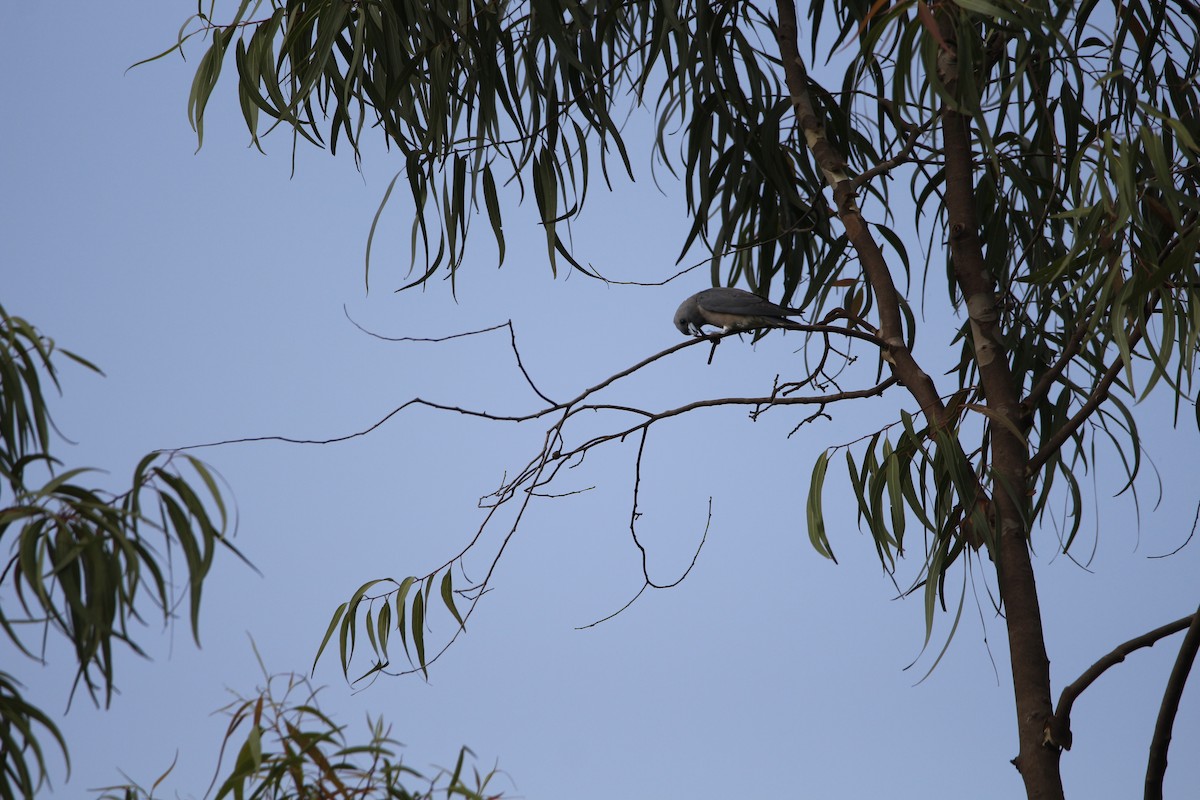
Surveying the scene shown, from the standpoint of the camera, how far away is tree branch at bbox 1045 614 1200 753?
1661mm

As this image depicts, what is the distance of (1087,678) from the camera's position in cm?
168

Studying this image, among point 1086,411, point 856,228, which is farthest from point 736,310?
point 1086,411

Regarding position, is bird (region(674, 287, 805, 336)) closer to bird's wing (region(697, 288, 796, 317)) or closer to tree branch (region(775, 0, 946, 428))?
bird's wing (region(697, 288, 796, 317))

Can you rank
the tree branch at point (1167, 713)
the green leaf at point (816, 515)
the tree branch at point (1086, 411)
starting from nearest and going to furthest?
the tree branch at point (1167, 713), the tree branch at point (1086, 411), the green leaf at point (816, 515)

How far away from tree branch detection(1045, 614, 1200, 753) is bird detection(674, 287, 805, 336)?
34.5 inches

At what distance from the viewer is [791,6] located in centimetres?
211

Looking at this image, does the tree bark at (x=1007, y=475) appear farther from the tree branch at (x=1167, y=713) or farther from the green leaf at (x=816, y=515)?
the green leaf at (x=816, y=515)

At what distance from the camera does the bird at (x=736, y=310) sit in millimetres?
2404

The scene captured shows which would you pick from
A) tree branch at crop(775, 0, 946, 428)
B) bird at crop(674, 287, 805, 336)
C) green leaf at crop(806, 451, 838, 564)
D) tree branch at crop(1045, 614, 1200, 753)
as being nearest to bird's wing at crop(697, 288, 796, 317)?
bird at crop(674, 287, 805, 336)

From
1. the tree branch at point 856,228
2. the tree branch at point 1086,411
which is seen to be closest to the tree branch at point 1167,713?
the tree branch at point 1086,411

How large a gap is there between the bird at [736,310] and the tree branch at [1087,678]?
2.88 feet

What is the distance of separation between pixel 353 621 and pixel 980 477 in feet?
3.43

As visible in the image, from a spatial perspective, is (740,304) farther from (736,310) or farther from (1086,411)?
(1086,411)

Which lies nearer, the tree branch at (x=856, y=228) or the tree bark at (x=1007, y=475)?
the tree bark at (x=1007, y=475)
